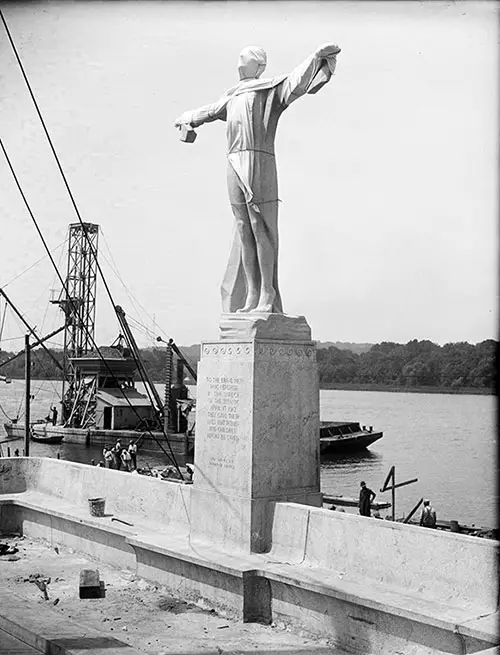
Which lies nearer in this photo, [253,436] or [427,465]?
[253,436]

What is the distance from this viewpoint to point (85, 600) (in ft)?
30.9

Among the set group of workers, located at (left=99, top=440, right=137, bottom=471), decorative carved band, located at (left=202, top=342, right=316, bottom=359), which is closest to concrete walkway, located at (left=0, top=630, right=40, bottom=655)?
decorative carved band, located at (left=202, top=342, right=316, bottom=359)

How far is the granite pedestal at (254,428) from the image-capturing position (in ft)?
29.7

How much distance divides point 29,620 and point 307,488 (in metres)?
3.18

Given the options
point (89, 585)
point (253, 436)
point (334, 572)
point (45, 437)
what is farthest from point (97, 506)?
point (45, 437)

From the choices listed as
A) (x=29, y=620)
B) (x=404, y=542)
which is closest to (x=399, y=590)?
(x=404, y=542)

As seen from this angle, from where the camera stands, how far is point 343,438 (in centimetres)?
6681

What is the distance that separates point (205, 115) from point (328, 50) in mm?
2004

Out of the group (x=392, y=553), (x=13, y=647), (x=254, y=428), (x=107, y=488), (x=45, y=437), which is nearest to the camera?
(x=13, y=647)

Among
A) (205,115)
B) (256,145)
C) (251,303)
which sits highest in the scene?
(205,115)

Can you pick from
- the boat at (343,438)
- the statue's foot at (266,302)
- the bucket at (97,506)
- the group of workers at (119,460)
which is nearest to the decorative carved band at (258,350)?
the statue's foot at (266,302)

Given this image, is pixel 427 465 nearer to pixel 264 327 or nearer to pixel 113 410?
pixel 113 410

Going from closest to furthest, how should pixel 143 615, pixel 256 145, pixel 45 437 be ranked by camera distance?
pixel 143 615, pixel 256 145, pixel 45 437

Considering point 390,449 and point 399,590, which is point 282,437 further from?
point 390,449
